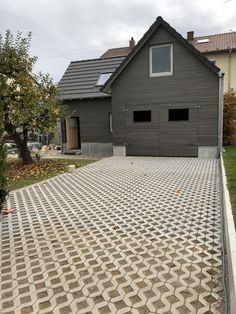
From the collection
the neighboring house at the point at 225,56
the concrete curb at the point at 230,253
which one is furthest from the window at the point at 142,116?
the neighboring house at the point at 225,56

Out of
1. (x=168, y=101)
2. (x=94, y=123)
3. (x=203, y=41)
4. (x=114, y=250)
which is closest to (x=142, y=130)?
(x=168, y=101)

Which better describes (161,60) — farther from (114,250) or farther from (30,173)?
(114,250)

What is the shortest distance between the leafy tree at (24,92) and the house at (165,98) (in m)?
3.79

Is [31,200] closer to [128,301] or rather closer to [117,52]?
[128,301]

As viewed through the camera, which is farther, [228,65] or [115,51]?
[115,51]

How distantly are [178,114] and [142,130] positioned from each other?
2.07 meters

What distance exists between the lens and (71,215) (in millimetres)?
5996

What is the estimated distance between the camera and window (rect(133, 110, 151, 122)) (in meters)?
14.8

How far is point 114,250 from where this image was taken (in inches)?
171

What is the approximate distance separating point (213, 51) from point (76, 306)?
26084 mm

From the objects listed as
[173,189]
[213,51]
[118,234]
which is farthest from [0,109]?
[213,51]

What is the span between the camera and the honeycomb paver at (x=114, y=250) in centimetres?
316

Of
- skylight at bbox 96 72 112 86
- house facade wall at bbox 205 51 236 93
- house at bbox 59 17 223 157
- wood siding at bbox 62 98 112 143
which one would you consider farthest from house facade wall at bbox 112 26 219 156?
house facade wall at bbox 205 51 236 93

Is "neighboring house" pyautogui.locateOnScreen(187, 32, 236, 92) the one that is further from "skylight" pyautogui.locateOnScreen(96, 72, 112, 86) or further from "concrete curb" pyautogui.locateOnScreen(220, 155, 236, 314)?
"concrete curb" pyautogui.locateOnScreen(220, 155, 236, 314)
